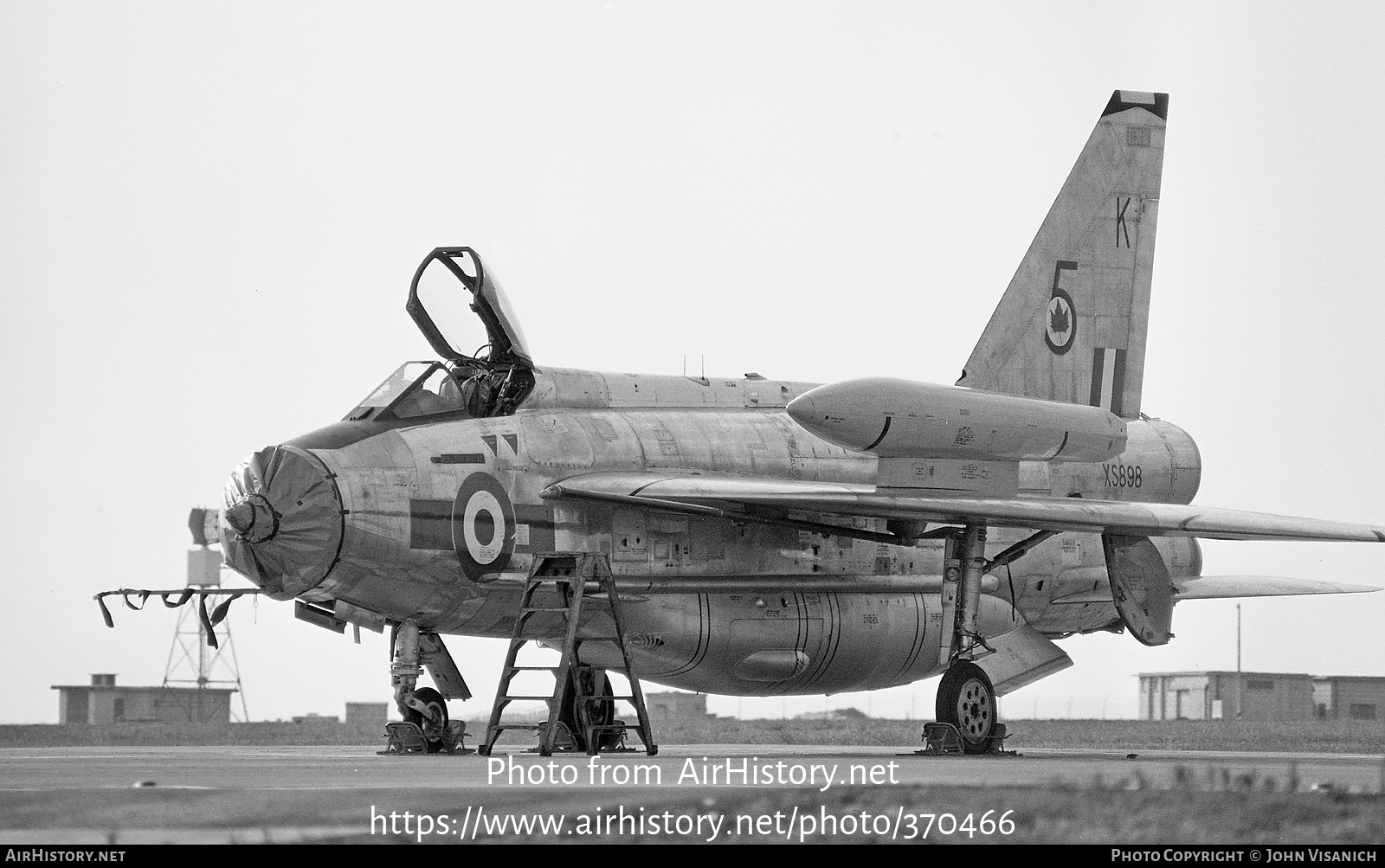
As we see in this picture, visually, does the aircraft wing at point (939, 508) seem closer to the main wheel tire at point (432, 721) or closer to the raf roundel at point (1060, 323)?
the main wheel tire at point (432, 721)

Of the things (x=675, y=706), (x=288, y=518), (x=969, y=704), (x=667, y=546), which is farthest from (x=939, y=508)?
(x=675, y=706)

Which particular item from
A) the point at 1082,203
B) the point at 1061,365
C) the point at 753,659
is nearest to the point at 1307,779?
the point at 753,659

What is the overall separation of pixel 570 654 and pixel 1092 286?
786 centimetres

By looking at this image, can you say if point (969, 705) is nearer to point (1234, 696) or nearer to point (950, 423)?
point (950, 423)

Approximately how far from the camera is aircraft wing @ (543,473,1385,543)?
17.0 m

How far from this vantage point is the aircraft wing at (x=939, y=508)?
17.0 m

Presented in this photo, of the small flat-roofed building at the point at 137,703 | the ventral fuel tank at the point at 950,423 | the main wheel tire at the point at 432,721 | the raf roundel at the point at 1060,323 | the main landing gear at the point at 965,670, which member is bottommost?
the small flat-roofed building at the point at 137,703

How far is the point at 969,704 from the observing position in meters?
17.7

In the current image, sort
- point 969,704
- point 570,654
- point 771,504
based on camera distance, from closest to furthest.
A: 1. point 570,654
2. point 771,504
3. point 969,704

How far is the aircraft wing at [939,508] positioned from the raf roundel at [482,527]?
1.60 feet

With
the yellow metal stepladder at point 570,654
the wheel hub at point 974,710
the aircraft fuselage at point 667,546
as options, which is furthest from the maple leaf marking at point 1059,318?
the yellow metal stepladder at point 570,654

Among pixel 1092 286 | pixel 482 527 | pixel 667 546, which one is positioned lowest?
pixel 667 546
